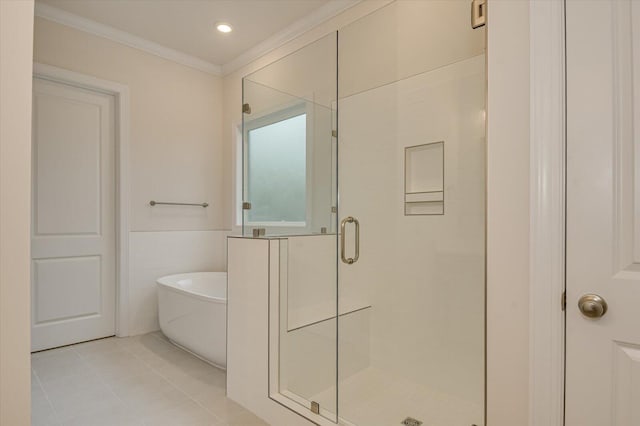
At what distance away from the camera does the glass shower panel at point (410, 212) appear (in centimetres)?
177

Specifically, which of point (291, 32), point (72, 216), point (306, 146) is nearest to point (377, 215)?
point (306, 146)

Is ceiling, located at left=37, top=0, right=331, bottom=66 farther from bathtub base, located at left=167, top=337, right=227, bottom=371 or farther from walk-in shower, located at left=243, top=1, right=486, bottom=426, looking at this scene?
bathtub base, located at left=167, top=337, right=227, bottom=371

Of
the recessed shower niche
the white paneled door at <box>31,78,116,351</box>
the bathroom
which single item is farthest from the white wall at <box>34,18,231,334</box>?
the recessed shower niche

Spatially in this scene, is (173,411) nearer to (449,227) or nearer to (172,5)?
(449,227)

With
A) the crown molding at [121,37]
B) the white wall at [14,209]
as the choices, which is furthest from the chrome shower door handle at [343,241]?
the crown molding at [121,37]

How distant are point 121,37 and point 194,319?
2686 mm

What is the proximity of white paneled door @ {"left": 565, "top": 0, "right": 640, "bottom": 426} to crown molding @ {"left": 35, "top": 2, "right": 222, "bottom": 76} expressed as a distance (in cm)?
355

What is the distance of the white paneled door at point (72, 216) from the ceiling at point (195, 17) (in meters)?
0.69

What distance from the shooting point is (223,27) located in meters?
3.14

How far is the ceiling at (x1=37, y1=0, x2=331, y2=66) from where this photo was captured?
2.80m

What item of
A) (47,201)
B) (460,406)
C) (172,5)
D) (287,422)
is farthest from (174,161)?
(460,406)

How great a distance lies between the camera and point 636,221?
933mm

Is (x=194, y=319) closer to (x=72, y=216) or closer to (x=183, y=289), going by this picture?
(x=183, y=289)

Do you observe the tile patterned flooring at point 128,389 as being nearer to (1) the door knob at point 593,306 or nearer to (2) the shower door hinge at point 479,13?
(1) the door knob at point 593,306
